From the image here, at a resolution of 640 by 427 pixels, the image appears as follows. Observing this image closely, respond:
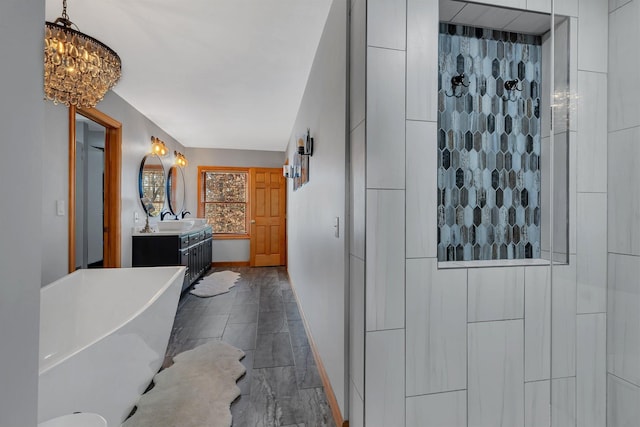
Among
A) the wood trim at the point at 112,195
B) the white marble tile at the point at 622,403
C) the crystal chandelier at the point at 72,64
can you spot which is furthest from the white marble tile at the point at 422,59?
the wood trim at the point at 112,195

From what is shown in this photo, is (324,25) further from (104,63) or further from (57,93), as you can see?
(57,93)

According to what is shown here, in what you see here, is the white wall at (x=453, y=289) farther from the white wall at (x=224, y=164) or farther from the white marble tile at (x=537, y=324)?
the white wall at (x=224, y=164)

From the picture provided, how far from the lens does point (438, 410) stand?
1485 millimetres

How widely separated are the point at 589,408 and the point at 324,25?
109 inches

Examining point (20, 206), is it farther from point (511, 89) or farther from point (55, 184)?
point (55, 184)

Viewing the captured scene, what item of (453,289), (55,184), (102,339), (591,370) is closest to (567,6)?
(453,289)

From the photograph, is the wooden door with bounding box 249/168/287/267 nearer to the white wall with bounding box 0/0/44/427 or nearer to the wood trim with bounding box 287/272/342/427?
the wood trim with bounding box 287/272/342/427

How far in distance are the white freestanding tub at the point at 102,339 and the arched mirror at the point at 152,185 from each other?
2.15 metres

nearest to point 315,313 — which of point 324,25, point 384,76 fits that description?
point 384,76

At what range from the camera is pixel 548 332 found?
62.3 inches

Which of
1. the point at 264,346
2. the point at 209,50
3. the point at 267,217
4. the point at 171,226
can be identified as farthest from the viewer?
the point at 267,217

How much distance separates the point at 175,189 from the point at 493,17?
5519 mm

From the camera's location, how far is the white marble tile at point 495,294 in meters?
1.51

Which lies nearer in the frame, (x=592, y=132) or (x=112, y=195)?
(x=592, y=132)
